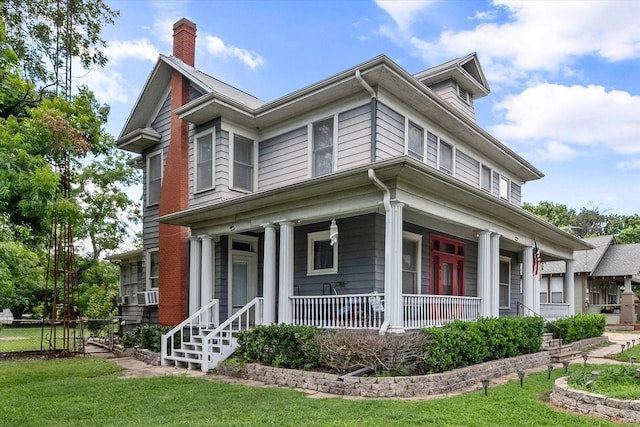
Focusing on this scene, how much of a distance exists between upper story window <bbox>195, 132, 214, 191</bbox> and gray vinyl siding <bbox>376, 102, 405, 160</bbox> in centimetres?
493

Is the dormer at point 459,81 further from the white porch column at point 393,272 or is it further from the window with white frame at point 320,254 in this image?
the white porch column at point 393,272

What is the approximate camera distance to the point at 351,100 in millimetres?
12242

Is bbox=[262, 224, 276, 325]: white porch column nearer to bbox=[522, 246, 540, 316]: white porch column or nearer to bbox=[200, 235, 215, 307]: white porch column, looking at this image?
bbox=[200, 235, 215, 307]: white porch column

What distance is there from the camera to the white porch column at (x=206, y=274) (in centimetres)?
1330

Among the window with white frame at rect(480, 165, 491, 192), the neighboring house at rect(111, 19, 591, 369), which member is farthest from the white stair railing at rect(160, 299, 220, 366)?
the window with white frame at rect(480, 165, 491, 192)

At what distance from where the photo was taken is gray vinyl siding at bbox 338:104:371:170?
11.9 meters

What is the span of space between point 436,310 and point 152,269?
32.0 feet

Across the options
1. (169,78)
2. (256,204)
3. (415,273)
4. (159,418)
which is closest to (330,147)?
(256,204)

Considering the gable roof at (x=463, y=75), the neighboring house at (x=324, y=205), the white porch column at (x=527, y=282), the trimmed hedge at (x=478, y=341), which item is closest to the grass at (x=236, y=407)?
the trimmed hedge at (x=478, y=341)

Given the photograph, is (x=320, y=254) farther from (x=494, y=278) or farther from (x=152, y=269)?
(x=152, y=269)

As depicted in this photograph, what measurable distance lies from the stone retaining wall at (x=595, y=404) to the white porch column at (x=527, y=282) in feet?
24.1

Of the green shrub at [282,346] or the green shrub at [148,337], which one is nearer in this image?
the green shrub at [282,346]

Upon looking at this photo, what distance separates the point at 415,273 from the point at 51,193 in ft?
29.9

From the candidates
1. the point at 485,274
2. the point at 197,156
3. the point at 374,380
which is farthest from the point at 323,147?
the point at 374,380
